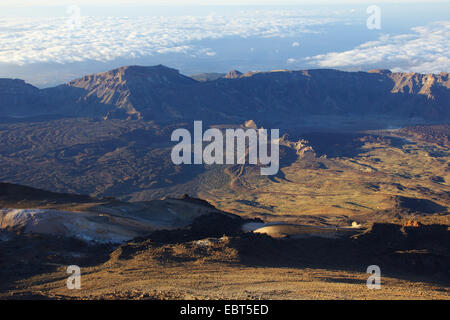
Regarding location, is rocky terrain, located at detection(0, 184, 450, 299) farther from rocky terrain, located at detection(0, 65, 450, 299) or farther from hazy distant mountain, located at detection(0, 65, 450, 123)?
hazy distant mountain, located at detection(0, 65, 450, 123)

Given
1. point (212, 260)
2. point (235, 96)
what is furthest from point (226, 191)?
point (235, 96)

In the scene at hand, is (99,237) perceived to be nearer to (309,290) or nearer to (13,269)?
(13,269)

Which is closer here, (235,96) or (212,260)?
(212,260)

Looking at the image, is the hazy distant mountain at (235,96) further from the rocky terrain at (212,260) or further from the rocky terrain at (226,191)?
the rocky terrain at (212,260)

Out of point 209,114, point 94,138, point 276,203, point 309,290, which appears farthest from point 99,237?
point 209,114

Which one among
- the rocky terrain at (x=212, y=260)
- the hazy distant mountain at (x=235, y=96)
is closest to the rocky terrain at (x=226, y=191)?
the rocky terrain at (x=212, y=260)

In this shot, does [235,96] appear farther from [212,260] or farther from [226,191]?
[212,260]
